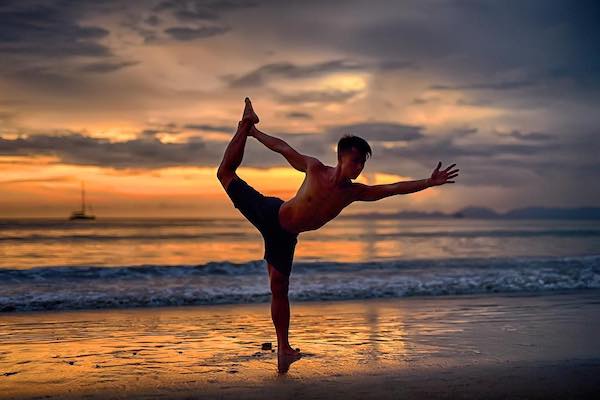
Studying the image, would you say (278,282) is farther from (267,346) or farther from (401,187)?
(401,187)

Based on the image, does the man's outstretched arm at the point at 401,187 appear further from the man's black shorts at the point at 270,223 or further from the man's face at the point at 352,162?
the man's black shorts at the point at 270,223

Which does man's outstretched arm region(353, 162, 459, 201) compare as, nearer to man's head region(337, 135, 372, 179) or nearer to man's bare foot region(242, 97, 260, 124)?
man's head region(337, 135, 372, 179)

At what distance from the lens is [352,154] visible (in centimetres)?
594

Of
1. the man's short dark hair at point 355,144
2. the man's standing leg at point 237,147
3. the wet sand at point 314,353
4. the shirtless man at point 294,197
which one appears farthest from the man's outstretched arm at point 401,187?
the wet sand at point 314,353

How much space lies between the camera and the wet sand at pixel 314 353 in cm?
527

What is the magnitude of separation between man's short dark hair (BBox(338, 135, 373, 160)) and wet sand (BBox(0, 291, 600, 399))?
5.97 feet

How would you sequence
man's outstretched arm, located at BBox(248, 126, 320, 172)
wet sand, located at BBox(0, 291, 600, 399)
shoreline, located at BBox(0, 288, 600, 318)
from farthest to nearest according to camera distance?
shoreline, located at BBox(0, 288, 600, 318)
man's outstretched arm, located at BBox(248, 126, 320, 172)
wet sand, located at BBox(0, 291, 600, 399)

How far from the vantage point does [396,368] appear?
601cm

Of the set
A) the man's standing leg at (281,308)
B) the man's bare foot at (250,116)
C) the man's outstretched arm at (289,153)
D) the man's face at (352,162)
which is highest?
the man's bare foot at (250,116)

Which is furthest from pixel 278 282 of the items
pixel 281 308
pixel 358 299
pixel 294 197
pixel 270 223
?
pixel 358 299

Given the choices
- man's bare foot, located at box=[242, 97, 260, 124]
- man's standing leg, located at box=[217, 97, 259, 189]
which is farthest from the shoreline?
man's bare foot, located at box=[242, 97, 260, 124]

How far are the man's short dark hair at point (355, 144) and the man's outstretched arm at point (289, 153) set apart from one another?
45 cm

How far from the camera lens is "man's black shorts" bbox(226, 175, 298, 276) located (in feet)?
21.5

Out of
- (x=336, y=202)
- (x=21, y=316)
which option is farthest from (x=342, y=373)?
(x=21, y=316)
